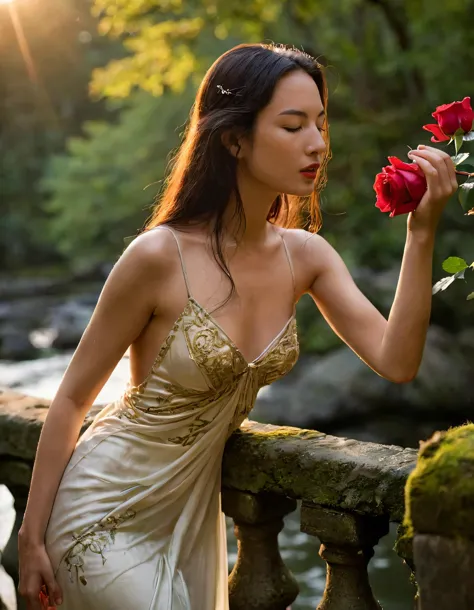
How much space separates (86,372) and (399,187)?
91cm

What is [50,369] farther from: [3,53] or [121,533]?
[3,53]

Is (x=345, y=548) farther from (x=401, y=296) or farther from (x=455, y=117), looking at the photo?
(x=455, y=117)

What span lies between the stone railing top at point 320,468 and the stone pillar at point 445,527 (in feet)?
2.37

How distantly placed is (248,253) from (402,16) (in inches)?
378

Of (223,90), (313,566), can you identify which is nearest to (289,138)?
(223,90)

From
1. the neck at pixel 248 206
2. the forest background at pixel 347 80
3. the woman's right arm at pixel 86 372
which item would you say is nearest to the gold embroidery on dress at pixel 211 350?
the woman's right arm at pixel 86 372

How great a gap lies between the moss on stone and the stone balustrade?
0.58 meters

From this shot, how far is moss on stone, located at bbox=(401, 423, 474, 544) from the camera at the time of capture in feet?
3.98

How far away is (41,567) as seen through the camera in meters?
2.28

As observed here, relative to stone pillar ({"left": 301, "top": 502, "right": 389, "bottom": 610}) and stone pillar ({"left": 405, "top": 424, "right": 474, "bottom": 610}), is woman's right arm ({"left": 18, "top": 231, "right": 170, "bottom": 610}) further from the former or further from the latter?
stone pillar ({"left": 405, "top": 424, "right": 474, "bottom": 610})

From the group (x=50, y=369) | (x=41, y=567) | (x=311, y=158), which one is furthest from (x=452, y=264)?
(x=50, y=369)

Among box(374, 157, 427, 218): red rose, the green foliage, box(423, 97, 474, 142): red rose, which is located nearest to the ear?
box(374, 157, 427, 218): red rose

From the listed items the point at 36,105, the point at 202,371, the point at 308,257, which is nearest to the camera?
the point at 202,371

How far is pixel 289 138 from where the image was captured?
2289mm
